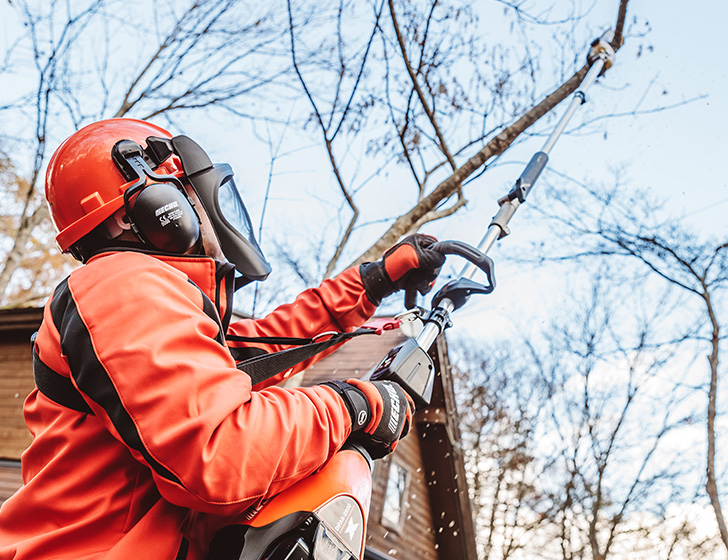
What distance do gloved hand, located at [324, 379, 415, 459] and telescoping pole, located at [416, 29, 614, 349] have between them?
0.46 metres

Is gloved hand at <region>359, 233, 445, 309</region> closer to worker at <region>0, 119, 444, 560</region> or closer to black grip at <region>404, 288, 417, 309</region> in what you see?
black grip at <region>404, 288, 417, 309</region>

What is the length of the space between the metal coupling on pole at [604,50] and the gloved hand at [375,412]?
3717mm

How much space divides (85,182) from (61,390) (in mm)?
718

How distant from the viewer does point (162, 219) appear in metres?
1.54

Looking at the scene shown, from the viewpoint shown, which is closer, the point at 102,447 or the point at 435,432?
the point at 102,447

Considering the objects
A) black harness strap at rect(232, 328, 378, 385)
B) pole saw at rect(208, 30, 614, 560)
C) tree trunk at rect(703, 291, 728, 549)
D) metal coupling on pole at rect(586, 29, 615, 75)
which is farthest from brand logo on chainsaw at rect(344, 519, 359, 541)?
tree trunk at rect(703, 291, 728, 549)

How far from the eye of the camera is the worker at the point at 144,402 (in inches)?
44.0

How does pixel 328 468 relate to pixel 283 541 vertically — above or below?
above

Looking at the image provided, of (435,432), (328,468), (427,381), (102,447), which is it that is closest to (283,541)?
(328,468)

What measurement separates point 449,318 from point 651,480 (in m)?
16.7

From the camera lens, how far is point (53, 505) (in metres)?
1.29

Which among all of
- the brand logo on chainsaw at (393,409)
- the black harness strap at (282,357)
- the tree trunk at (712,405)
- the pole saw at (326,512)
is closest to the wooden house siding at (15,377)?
the black harness strap at (282,357)

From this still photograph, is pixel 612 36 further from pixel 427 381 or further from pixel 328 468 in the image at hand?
pixel 328 468

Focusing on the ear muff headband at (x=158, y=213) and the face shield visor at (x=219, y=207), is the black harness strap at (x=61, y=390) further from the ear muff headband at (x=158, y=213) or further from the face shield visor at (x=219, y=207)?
the face shield visor at (x=219, y=207)
